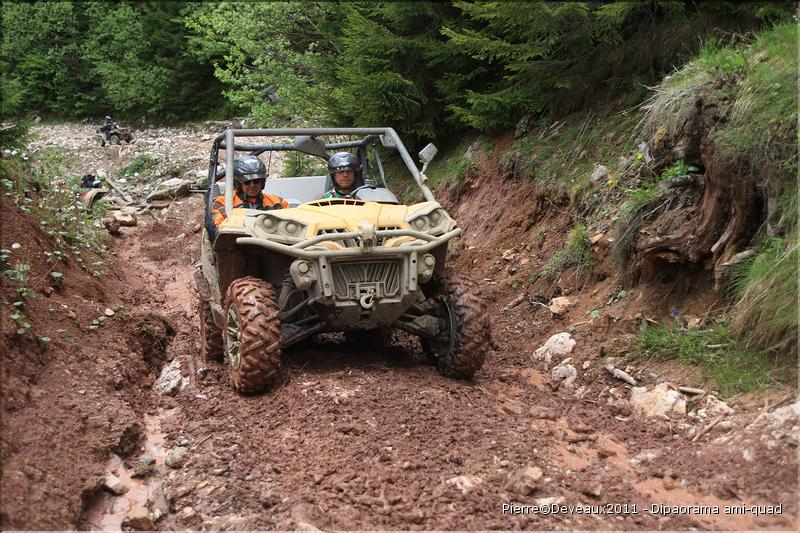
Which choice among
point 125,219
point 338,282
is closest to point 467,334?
point 338,282

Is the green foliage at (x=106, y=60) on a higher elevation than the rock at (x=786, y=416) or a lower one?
lower

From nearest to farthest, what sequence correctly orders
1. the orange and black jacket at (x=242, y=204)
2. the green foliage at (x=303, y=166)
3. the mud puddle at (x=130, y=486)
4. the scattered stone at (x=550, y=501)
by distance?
the scattered stone at (x=550, y=501), the mud puddle at (x=130, y=486), the orange and black jacket at (x=242, y=204), the green foliage at (x=303, y=166)

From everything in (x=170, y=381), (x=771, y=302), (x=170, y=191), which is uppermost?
(x=771, y=302)

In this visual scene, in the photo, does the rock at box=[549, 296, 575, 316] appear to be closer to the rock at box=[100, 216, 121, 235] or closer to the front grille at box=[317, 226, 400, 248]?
the front grille at box=[317, 226, 400, 248]

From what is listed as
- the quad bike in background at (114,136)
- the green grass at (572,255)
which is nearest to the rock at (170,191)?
the quad bike in background at (114,136)

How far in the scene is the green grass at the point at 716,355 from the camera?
15.8 ft

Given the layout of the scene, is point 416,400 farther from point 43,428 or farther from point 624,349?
point 43,428

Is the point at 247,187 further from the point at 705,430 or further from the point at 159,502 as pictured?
the point at 705,430

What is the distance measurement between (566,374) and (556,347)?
0.48m

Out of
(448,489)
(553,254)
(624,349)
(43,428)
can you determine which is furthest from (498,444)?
(553,254)

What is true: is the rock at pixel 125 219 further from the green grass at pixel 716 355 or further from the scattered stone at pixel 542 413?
the green grass at pixel 716 355

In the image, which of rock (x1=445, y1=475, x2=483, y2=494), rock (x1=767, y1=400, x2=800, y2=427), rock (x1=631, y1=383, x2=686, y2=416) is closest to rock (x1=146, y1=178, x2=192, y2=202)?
rock (x1=631, y1=383, x2=686, y2=416)

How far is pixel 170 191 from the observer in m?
18.3

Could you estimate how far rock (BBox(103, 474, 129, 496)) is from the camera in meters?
4.59
